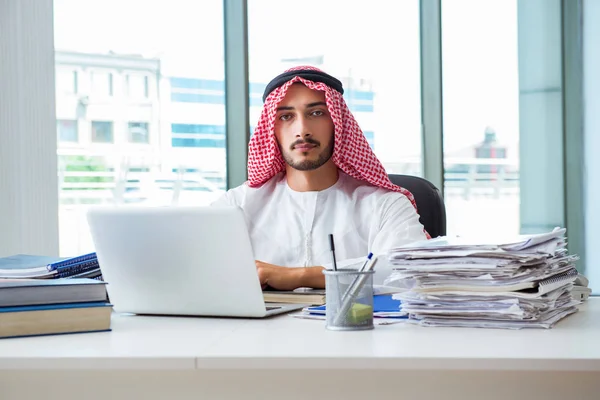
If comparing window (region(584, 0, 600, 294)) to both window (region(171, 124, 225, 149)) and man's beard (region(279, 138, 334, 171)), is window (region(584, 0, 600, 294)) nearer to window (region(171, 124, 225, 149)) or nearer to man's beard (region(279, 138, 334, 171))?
window (region(171, 124, 225, 149))

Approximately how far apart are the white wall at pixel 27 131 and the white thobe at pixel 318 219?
161cm

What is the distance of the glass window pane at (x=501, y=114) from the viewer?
191 inches

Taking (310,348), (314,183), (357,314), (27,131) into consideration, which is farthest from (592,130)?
(310,348)

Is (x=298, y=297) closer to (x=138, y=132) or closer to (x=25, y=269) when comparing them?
(x=25, y=269)

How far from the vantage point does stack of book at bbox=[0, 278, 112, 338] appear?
58.0 inches

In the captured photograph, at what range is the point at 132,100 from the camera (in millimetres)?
4469

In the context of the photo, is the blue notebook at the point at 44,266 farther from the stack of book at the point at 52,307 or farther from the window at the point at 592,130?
the window at the point at 592,130

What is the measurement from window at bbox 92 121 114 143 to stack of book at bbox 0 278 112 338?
3.01m

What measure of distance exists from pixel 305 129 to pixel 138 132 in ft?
6.77

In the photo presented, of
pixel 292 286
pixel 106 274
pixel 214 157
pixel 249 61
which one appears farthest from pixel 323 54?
pixel 106 274

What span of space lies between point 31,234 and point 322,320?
2817 millimetres

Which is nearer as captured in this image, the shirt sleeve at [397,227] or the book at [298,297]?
the book at [298,297]

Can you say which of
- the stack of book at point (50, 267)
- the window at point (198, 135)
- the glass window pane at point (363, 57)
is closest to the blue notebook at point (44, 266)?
the stack of book at point (50, 267)

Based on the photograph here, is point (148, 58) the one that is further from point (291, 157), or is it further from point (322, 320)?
point (322, 320)
